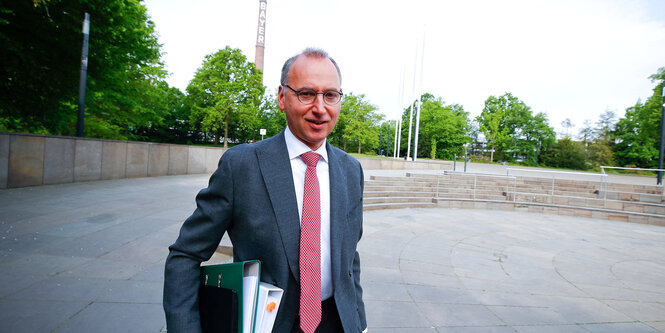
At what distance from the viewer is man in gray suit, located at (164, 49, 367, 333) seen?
3.86 ft

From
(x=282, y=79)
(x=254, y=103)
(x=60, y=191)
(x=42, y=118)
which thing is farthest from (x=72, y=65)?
(x=254, y=103)

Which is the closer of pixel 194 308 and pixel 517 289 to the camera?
pixel 194 308

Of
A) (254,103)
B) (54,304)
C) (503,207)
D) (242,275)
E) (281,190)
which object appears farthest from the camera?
(254,103)

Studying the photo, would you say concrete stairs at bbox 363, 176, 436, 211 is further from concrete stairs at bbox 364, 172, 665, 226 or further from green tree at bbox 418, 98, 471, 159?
green tree at bbox 418, 98, 471, 159

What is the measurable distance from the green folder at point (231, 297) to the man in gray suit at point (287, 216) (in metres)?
0.07

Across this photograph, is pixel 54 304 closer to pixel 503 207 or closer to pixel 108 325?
pixel 108 325

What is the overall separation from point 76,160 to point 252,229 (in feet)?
42.3

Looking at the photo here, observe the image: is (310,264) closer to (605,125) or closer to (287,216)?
(287,216)

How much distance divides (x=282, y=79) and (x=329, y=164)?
0.43 m

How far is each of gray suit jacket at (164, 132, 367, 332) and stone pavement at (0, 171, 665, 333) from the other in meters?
2.07

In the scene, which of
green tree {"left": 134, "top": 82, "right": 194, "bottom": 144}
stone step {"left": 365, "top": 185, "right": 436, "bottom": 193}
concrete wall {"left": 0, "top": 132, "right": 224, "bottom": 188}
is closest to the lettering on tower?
green tree {"left": 134, "top": 82, "right": 194, "bottom": 144}

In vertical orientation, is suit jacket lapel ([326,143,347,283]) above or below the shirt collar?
below

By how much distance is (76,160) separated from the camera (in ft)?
36.0

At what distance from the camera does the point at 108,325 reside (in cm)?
275
